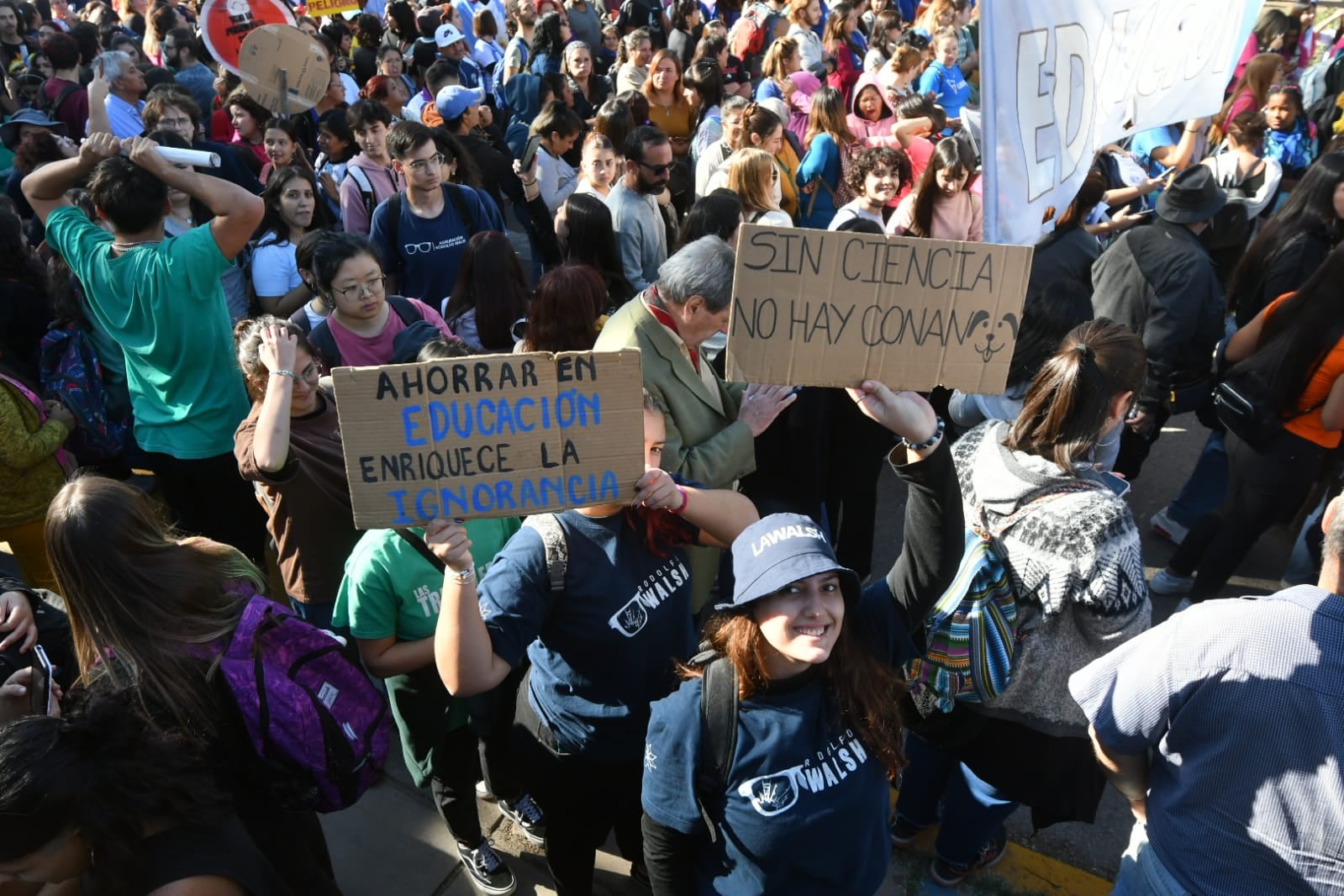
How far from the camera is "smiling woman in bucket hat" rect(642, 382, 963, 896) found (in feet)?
6.69

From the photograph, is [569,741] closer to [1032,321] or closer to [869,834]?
[869,834]

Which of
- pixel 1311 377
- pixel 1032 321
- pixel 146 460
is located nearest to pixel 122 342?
pixel 146 460

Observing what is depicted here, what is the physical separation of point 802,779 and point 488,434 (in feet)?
3.43

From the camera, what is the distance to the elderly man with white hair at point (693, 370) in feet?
10.4

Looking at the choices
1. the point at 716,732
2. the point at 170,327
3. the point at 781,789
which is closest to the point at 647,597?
the point at 716,732

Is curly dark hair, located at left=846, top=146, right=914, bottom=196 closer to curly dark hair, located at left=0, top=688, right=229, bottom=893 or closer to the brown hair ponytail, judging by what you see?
the brown hair ponytail

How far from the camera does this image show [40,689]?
91.0 inches

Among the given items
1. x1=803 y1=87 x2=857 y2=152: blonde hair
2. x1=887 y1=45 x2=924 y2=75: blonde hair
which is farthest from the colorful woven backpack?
x1=887 y1=45 x2=924 y2=75: blonde hair

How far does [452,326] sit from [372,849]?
225 centimetres

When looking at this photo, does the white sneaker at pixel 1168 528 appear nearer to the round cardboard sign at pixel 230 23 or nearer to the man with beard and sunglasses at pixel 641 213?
the man with beard and sunglasses at pixel 641 213

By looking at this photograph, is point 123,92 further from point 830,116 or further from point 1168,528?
point 1168,528

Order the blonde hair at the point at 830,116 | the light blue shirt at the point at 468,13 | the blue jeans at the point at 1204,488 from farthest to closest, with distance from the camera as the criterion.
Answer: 1. the light blue shirt at the point at 468,13
2. the blonde hair at the point at 830,116
3. the blue jeans at the point at 1204,488

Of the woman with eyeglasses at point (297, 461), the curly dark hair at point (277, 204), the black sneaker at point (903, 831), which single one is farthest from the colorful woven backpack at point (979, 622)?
the curly dark hair at point (277, 204)

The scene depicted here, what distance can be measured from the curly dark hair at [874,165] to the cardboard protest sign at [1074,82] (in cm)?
179
